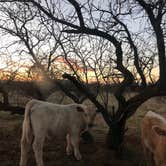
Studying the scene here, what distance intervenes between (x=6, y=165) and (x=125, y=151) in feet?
10.5

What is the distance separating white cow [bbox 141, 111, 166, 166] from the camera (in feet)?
25.2

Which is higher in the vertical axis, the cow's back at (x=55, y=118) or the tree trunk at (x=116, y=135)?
the cow's back at (x=55, y=118)

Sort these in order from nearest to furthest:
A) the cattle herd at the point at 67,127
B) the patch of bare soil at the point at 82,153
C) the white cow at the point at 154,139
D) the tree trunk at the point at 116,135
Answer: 1. the white cow at the point at 154,139
2. the cattle herd at the point at 67,127
3. the patch of bare soil at the point at 82,153
4. the tree trunk at the point at 116,135

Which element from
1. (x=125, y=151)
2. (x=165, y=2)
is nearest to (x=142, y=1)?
(x=165, y=2)

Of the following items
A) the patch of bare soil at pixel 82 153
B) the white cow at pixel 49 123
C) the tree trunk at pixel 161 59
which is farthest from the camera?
the patch of bare soil at pixel 82 153

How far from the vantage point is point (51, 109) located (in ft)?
30.9

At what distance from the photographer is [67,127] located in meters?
9.78

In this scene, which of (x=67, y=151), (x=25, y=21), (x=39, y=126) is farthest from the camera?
(x=25, y=21)

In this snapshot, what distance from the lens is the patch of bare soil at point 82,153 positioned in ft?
31.4

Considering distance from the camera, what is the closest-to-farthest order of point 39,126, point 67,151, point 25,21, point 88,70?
point 39,126, point 67,151, point 25,21, point 88,70

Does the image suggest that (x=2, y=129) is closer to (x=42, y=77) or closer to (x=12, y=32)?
(x=42, y=77)

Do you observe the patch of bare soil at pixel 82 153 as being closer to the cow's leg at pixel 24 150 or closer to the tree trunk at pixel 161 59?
the cow's leg at pixel 24 150

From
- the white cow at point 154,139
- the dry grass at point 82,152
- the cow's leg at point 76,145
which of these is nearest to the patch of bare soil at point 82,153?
the dry grass at point 82,152

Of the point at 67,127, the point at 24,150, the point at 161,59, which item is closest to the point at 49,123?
the point at 67,127
